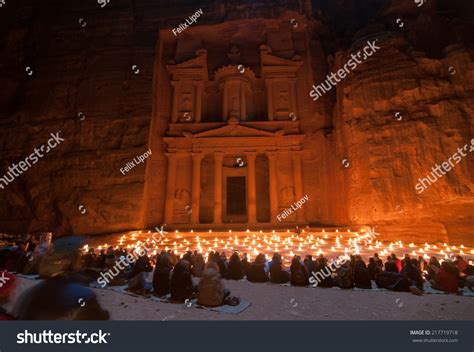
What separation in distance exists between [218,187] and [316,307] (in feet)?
53.0

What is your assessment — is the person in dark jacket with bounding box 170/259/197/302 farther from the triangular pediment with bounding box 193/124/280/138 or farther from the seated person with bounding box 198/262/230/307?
the triangular pediment with bounding box 193/124/280/138

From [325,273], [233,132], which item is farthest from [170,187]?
[325,273]

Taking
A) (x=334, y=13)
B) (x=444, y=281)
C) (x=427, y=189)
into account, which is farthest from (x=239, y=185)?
(x=444, y=281)

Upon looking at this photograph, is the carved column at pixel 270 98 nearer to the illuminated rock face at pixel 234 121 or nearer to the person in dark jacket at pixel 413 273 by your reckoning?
the illuminated rock face at pixel 234 121

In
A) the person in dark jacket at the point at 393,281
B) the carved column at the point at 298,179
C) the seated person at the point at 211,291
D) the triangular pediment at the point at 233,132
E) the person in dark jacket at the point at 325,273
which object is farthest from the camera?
the triangular pediment at the point at 233,132

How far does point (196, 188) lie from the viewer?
73.5 ft

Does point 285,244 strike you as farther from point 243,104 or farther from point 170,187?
point 243,104

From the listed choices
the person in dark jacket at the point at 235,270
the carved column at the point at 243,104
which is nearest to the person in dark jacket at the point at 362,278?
the person in dark jacket at the point at 235,270

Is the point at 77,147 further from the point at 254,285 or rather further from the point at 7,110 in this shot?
the point at 254,285

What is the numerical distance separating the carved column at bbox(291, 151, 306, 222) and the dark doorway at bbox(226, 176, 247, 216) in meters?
5.55

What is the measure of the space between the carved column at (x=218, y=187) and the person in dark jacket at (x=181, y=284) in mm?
13989

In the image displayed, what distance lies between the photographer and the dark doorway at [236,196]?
26.2 meters

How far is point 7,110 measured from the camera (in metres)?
23.9

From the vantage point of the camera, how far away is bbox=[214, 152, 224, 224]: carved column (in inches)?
A: 854
